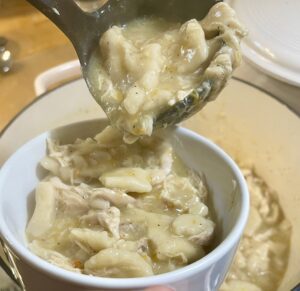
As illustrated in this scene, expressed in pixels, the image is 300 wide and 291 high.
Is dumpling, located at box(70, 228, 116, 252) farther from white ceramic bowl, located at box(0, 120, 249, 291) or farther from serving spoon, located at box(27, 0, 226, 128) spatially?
serving spoon, located at box(27, 0, 226, 128)

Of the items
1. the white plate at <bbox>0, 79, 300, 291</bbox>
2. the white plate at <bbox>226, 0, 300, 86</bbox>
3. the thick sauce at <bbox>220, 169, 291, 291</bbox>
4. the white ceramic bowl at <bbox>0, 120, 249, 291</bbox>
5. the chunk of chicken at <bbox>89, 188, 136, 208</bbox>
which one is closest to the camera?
the white ceramic bowl at <bbox>0, 120, 249, 291</bbox>

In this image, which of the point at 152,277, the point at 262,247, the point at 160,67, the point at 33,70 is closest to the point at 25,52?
the point at 33,70

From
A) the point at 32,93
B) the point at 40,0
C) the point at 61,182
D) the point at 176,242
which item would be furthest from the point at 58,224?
the point at 32,93

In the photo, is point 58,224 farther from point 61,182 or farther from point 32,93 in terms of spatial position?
point 32,93

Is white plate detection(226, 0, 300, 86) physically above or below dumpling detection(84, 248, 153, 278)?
below

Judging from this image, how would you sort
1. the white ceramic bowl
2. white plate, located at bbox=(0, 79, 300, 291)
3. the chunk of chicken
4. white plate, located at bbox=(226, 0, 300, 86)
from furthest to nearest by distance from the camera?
white plate, located at bbox=(226, 0, 300, 86) → white plate, located at bbox=(0, 79, 300, 291) → the chunk of chicken → the white ceramic bowl

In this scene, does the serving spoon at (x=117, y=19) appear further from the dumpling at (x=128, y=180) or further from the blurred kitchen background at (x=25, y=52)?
the blurred kitchen background at (x=25, y=52)

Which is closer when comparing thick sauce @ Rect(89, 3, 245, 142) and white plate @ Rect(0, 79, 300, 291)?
thick sauce @ Rect(89, 3, 245, 142)

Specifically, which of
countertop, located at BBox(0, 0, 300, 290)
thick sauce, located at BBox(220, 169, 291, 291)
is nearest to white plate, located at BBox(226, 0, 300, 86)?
countertop, located at BBox(0, 0, 300, 290)
